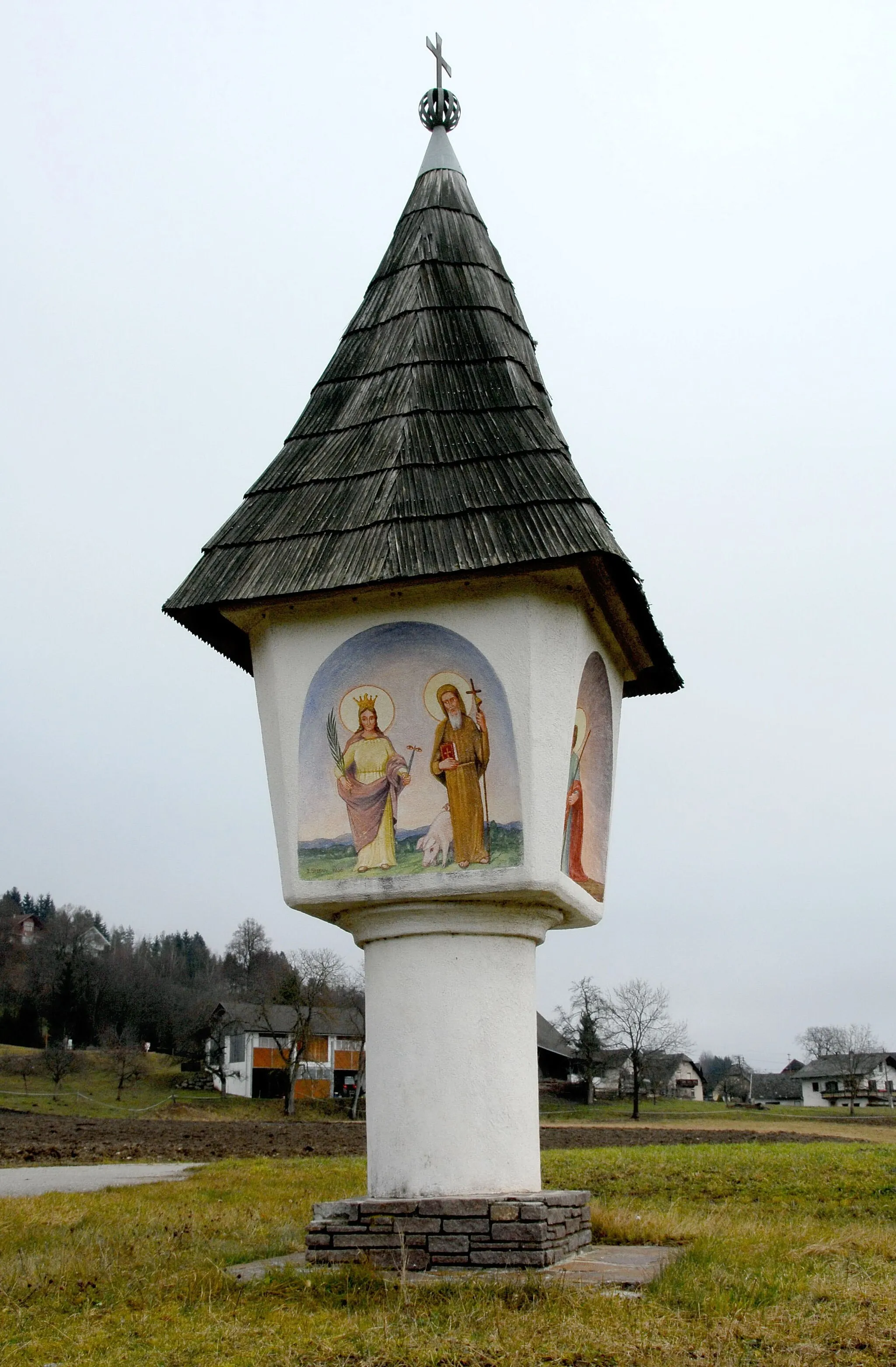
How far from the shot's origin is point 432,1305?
710 centimetres

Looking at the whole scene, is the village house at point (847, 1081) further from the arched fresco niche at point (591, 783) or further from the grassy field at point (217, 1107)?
the arched fresco niche at point (591, 783)

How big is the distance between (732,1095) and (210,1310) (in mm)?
90750

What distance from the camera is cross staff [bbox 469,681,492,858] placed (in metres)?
9.02

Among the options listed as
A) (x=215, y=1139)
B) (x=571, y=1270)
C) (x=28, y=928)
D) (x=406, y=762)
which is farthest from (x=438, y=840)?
(x=28, y=928)

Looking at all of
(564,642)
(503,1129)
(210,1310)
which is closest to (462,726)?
(564,642)

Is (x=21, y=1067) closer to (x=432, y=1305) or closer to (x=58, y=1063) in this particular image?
(x=58, y=1063)

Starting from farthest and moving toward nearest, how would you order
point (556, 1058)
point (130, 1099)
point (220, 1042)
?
1. point (556, 1058)
2. point (220, 1042)
3. point (130, 1099)

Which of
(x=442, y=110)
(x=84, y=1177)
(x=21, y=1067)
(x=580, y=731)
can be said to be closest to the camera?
(x=580, y=731)

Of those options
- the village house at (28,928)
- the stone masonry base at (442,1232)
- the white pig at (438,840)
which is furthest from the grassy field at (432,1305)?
the village house at (28,928)

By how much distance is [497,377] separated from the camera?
34.7 ft

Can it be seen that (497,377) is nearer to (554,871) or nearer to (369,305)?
(369,305)

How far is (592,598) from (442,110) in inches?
221

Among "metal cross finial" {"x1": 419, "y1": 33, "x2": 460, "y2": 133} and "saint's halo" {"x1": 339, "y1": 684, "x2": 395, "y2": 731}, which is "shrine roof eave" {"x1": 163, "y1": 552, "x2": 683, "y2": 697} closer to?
"saint's halo" {"x1": 339, "y1": 684, "x2": 395, "y2": 731}

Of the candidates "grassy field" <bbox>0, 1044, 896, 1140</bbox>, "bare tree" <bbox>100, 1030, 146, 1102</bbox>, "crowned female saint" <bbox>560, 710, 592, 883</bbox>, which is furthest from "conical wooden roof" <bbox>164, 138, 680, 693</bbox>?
"bare tree" <bbox>100, 1030, 146, 1102</bbox>
